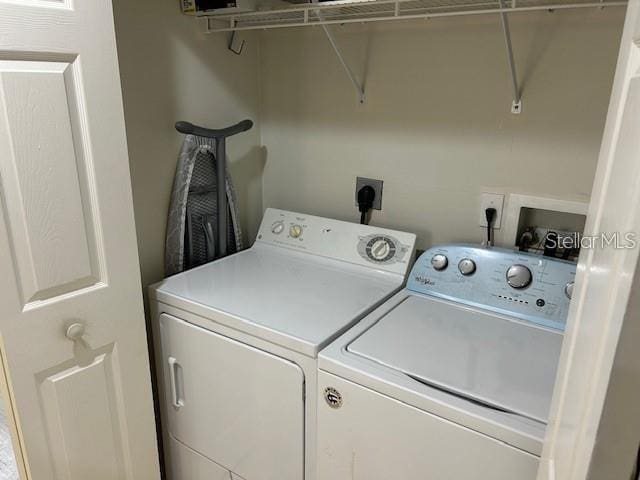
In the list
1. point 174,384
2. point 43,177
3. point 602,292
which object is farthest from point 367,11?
point 174,384

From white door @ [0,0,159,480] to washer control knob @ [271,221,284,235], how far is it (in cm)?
68

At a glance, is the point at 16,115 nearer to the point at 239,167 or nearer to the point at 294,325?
the point at 294,325

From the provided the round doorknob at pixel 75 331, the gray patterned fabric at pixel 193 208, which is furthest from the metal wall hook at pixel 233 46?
the round doorknob at pixel 75 331

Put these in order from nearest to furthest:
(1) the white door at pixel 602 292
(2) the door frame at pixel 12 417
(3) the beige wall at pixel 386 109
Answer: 1. (1) the white door at pixel 602 292
2. (2) the door frame at pixel 12 417
3. (3) the beige wall at pixel 386 109

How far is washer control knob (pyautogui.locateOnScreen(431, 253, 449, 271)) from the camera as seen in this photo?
5.07 ft

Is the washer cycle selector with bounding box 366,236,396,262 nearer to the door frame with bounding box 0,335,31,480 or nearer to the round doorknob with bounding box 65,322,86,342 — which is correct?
the round doorknob with bounding box 65,322,86,342

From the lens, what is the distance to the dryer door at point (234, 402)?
134cm

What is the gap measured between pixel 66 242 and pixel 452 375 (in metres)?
1.04

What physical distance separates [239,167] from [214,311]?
816 millimetres

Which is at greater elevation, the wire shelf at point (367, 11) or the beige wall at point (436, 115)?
the wire shelf at point (367, 11)

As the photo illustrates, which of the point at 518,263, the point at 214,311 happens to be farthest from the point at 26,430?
the point at 518,263

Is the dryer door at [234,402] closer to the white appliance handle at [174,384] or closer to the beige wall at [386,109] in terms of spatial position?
the white appliance handle at [174,384]

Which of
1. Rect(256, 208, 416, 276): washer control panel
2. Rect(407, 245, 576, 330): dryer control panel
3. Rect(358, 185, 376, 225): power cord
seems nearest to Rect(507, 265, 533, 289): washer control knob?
Rect(407, 245, 576, 330): dryer control panel

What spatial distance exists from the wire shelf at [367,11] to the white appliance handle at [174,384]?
1.19 meters
